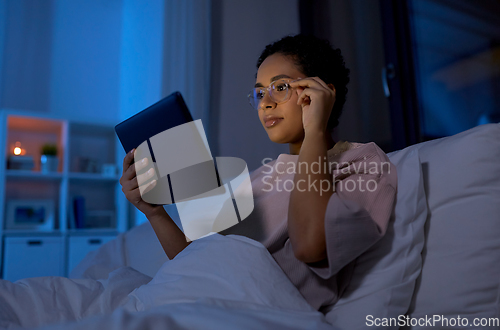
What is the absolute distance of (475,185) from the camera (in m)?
0.78

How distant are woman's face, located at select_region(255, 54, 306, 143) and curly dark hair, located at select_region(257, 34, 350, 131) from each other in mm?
26

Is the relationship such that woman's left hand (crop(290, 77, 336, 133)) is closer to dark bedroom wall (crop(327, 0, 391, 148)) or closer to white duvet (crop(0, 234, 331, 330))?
white duvet (crop(0, 234, 331, 330))

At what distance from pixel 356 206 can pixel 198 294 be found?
0.97 ft

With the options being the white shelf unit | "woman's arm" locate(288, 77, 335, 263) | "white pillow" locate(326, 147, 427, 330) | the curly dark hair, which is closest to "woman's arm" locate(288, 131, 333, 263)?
"woman's arm" locate(288, 77, 335, 263)

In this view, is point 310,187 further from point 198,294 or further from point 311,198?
point 198,294

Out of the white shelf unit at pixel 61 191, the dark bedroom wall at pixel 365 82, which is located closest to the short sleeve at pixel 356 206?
the dark bedroom wall at pixel 365 82

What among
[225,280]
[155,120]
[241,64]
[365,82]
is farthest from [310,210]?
[241,64]

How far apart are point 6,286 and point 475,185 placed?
901 millimetres

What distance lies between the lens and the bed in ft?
2.16

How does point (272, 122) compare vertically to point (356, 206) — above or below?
above

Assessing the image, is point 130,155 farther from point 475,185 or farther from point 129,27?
point 129,27

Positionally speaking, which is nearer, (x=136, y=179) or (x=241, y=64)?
(x=136, y=179)

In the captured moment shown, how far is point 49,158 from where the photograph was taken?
9.31ft

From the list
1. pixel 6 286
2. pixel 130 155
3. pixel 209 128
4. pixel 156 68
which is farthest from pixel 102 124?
pixel 6 286
